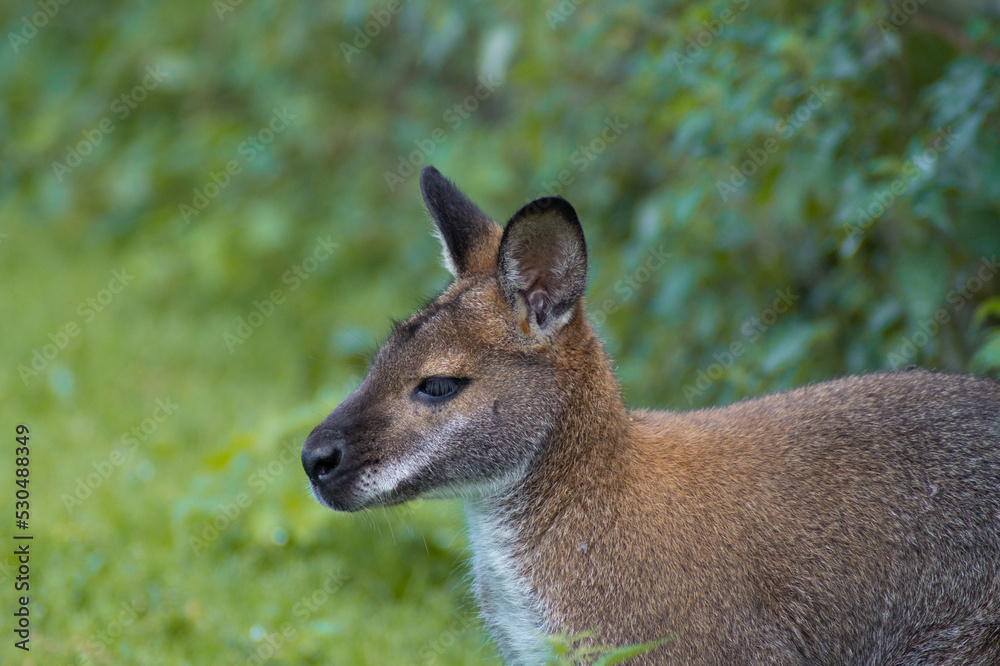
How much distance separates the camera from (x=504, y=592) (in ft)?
11.5

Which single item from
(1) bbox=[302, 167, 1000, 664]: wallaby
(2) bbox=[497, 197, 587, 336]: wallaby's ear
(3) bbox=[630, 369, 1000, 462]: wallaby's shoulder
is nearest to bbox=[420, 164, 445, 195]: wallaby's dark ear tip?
(1) bbox=[302, 167, 1000, 664]: wallaby

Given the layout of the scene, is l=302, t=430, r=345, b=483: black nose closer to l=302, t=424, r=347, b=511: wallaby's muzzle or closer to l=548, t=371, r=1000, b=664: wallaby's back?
l=302, t=424, r=347, b=511: wallaby's muzzle

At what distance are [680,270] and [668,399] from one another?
75 centimetres

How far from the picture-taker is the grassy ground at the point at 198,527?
4219 mm

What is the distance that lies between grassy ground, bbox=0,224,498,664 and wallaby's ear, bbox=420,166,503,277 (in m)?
1.03

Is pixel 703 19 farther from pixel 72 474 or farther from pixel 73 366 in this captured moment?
pixel 73 366

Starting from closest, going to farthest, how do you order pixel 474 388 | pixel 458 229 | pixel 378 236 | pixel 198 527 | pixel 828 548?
pixel 828 548 → pixel 474 388 → pixel 458 229 → pixel 198 527 → pixel 378 236

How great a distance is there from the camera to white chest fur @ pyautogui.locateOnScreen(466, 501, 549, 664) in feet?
11.0

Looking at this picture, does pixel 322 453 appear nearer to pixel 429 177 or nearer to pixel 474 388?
pixel 474 388

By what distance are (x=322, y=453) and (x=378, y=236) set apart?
4806mm

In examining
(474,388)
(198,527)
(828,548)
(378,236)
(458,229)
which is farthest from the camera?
(378,236)

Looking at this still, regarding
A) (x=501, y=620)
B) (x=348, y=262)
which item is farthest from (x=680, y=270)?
(x=348, y=262)

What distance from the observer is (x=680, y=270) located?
16.5ft

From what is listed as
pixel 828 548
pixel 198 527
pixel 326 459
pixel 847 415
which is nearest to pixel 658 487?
pixel 828 548
